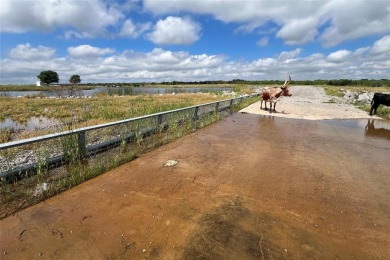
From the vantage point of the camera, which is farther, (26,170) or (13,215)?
(26,170)

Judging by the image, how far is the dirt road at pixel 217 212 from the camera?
324cm

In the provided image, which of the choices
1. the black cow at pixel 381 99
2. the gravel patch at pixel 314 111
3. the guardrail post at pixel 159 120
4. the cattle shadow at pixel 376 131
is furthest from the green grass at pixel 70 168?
the black cow at pixel 381 99

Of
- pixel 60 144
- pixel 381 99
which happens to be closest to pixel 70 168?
pixel 60 144

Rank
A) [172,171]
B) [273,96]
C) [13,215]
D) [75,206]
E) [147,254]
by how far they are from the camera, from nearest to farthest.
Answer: [147,254] < [13,215] < [75,206] < [172,171] < [273,96]

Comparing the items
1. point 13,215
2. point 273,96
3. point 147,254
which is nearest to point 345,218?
point 147,254

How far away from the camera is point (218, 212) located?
13.4 ft

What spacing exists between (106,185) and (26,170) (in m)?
1.46

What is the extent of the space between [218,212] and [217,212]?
0.02m

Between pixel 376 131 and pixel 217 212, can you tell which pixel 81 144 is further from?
pixel 376 131

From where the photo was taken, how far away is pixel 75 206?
4.18 metres

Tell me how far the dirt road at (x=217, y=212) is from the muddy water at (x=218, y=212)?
0.01 meters

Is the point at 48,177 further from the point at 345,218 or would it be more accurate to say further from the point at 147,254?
the point at 345,218

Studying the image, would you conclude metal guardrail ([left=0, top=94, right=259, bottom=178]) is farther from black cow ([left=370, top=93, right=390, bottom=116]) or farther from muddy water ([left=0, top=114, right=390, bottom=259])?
black cow ([left=370, top=93, right=390, bottom=116])

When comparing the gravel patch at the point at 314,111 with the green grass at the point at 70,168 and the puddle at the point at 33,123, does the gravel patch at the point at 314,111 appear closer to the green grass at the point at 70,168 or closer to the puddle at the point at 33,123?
the green grass at the point at 70,168
